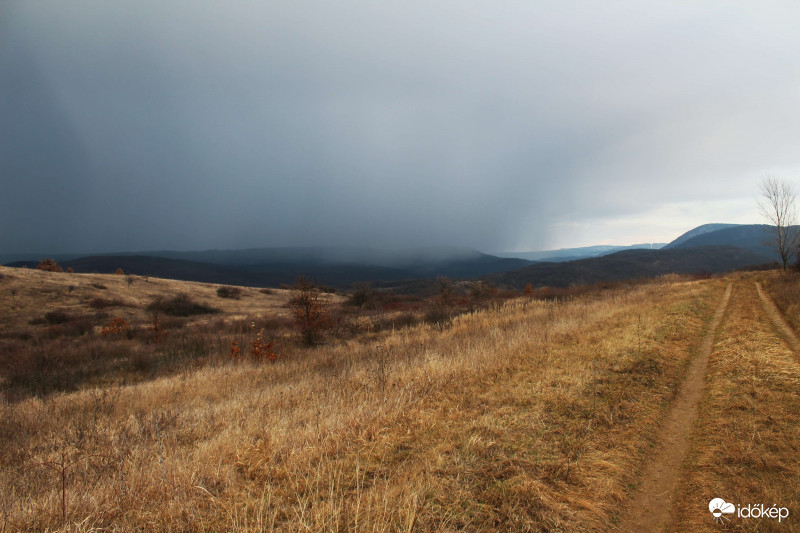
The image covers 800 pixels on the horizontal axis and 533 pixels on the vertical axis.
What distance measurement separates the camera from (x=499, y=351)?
8.75 metres

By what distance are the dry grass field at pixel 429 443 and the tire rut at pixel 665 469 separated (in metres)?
0.08

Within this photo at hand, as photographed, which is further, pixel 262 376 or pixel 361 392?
pixel 262 376

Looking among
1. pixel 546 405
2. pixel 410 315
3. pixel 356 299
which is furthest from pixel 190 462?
pixel 356 299

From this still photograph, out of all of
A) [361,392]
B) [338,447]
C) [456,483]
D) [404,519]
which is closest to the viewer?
[404,519]

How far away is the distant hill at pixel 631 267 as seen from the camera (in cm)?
11431

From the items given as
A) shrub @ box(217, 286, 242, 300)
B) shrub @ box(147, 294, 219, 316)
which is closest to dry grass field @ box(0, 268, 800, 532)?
shrub @ box(147, 294, 219, 316)

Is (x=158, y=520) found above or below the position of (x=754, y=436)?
below

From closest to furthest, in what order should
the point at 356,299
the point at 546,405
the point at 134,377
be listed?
the point at 546,405 → the point at 134,377 → the point at 356,299

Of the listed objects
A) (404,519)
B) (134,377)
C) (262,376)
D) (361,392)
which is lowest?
(134,377)

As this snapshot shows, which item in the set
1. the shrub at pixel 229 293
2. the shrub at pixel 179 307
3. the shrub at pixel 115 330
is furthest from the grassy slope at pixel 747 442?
the shrub at pixel 229 293

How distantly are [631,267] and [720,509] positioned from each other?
156m

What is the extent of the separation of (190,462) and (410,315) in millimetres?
18326

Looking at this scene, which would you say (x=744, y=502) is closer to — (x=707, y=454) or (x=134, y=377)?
(x=707, y=454)

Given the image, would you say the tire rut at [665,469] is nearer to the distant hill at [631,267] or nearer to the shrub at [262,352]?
the shrub at [262,352]
